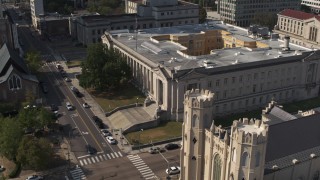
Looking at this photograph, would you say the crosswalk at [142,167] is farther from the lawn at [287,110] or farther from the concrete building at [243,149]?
the lawn at [287,110]

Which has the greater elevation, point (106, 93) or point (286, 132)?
point (286, 132)

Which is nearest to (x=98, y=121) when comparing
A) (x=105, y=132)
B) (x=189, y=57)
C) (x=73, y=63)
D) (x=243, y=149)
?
(x=105, y=132)

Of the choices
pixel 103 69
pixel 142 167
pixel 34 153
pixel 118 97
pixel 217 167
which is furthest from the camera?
pixel 118 97

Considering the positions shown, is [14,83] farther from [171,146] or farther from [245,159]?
[245,159]

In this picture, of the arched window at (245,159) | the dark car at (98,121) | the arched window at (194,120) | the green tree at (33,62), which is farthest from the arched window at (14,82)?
the arched window at (245,159)

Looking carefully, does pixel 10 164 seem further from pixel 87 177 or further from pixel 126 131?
pixel 126 131

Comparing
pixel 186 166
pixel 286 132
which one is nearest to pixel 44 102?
pixel 186 166

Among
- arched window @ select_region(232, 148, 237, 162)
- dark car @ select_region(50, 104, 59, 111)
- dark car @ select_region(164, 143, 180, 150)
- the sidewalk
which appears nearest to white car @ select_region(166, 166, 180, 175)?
dark car @ select_region(164, 143, 180, 150)
